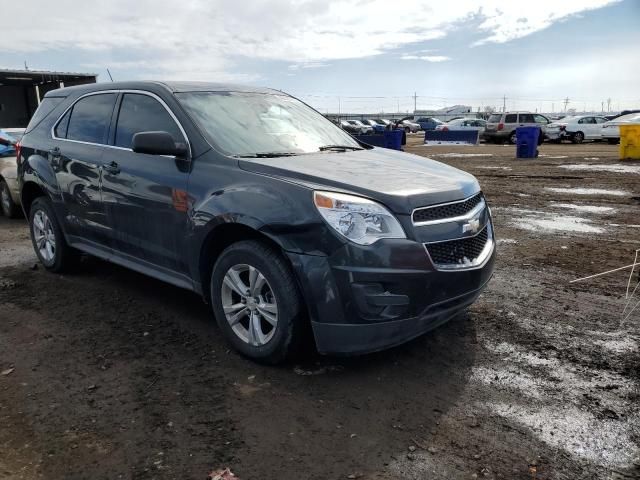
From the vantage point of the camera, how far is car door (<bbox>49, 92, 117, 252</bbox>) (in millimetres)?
4559

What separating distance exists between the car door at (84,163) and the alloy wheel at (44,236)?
1.49 ft

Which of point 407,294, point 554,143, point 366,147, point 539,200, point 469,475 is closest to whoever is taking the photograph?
point 469,475

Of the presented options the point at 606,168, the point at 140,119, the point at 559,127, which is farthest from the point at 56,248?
the point at 559,127

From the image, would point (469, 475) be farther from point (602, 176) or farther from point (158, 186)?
point (602, 176)

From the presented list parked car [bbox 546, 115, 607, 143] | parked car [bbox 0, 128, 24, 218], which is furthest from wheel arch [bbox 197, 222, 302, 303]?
parked car [bbox 546, 115, 607, 143]

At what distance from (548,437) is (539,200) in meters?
7.76

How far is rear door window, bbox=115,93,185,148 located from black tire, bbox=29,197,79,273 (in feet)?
4.53

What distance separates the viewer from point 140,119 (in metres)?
4.33

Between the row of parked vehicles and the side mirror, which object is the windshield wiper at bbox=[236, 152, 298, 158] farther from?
the row of parked vehicles

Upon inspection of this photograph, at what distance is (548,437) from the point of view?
2689 mm

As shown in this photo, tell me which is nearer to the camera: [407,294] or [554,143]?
[407,294]

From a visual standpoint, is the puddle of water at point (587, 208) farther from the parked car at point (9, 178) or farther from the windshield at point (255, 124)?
the parked car at point (9, 178)

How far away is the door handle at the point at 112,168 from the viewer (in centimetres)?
429

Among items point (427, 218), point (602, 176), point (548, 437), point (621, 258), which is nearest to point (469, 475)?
point (548, 437)
